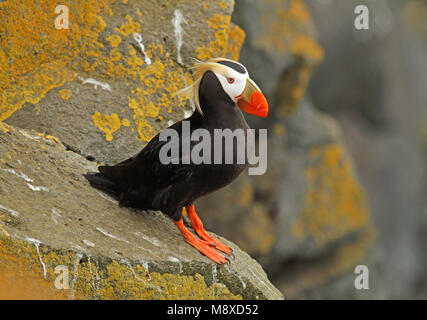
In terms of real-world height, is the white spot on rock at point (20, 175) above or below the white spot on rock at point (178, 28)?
below

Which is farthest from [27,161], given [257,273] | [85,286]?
[257,273]

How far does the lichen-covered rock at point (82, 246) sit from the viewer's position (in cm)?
311

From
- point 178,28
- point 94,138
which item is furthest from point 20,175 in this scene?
point 178,28

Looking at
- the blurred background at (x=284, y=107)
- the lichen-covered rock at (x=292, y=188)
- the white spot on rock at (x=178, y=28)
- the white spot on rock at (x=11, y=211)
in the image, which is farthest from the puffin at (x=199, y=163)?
the lichen-covered rock at (x=292, y=188)

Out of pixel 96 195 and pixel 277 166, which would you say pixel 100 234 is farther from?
pixel 277 166

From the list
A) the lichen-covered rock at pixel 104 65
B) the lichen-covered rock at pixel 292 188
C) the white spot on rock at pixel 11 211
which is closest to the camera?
the white spot on rock at pixel 11 211

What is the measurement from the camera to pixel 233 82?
363cm

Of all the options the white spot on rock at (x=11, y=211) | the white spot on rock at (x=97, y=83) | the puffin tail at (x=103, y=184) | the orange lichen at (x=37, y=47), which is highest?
the orange lichen at (x=37, y=47)

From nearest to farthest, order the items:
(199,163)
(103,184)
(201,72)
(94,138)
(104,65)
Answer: (199,163) < (201,72) < (103,184) < (94,138) < (104,65)

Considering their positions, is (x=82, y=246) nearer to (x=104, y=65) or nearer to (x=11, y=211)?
(x=11, y=211)

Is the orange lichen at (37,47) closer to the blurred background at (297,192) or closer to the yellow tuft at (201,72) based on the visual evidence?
the yellow tuft at (201,72)

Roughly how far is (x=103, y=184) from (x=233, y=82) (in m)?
1.10

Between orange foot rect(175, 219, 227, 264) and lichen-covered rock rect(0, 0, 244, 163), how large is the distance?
968 millimetres
